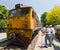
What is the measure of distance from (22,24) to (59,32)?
8.52 metres

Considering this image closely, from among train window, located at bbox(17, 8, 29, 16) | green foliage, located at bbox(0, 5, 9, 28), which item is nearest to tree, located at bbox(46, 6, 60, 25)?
green foliage, located at bbox(0, 5, 9, 28)

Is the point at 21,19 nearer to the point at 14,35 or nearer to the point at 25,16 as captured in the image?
the point at 25,16

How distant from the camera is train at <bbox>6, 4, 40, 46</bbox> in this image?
15179 millimetres

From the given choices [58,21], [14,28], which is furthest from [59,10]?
[14,28]

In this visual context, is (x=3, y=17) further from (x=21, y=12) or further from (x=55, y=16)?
(x=21, y=12)

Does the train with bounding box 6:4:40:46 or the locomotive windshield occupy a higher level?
the locomotive windshield

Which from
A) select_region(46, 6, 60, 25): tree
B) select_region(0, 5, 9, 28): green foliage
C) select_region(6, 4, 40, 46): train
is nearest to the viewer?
select_region(6, 4, 40, 46): train

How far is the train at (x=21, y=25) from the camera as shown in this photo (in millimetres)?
15179

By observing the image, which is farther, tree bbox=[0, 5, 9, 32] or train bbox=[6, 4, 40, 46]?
tree bbox=[0, 5, 9, 32]

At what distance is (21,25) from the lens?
50.5 ft

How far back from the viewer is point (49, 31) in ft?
48.9

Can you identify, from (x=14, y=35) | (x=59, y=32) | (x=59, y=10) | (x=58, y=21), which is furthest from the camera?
(x=59, y=10)

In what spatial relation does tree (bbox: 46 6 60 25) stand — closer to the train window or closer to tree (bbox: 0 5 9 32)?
tree (bbox: 0 5 9 32)

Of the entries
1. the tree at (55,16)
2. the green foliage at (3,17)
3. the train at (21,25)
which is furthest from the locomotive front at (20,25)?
the tree at (55,16)
